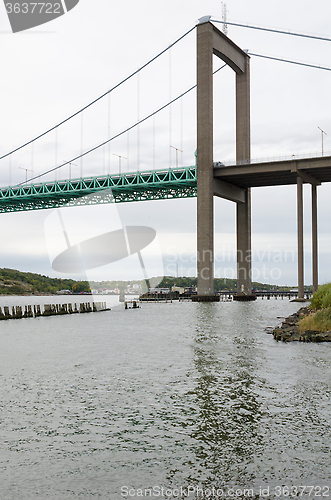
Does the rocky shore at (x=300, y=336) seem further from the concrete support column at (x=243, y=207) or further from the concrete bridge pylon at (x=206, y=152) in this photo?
the concrete support column at (x=243, y=207)

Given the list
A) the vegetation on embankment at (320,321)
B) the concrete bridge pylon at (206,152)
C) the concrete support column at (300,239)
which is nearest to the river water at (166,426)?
the vegetation on embankment at (320,321)

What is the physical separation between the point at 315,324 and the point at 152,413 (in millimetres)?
17687

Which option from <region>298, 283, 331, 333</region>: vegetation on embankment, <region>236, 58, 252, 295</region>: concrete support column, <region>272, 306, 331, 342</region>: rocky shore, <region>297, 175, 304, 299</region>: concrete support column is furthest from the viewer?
<region>236, 58, 252, 295</region>: concrete support column

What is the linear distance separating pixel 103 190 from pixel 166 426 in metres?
77.5

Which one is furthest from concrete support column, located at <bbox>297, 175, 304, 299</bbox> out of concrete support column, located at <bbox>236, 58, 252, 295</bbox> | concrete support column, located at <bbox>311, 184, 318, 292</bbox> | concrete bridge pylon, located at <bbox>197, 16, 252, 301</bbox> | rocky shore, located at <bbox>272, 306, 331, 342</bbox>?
rocky shore, located at <bbox>272, 306, 331, 342</bbox>

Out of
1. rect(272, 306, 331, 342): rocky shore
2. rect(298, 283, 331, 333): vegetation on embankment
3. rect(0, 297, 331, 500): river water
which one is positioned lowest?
rect(0, 297, 331, 500): river water

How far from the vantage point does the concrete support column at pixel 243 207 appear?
260ft

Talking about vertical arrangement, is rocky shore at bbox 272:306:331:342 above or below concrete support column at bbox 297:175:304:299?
below

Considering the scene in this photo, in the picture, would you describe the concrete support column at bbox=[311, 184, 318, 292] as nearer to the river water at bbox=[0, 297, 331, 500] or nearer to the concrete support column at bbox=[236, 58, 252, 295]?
the concrete support column at bbox=[236, 58, 252, 295]

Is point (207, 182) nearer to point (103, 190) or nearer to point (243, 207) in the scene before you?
point (243, 207)

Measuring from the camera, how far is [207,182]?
68625 millimetres

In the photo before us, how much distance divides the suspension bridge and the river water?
49572 millimetres

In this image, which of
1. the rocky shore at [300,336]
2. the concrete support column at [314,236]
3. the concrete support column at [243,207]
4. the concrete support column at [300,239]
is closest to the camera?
the rocky shore at [300,336]

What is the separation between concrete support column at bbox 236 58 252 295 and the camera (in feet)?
260
